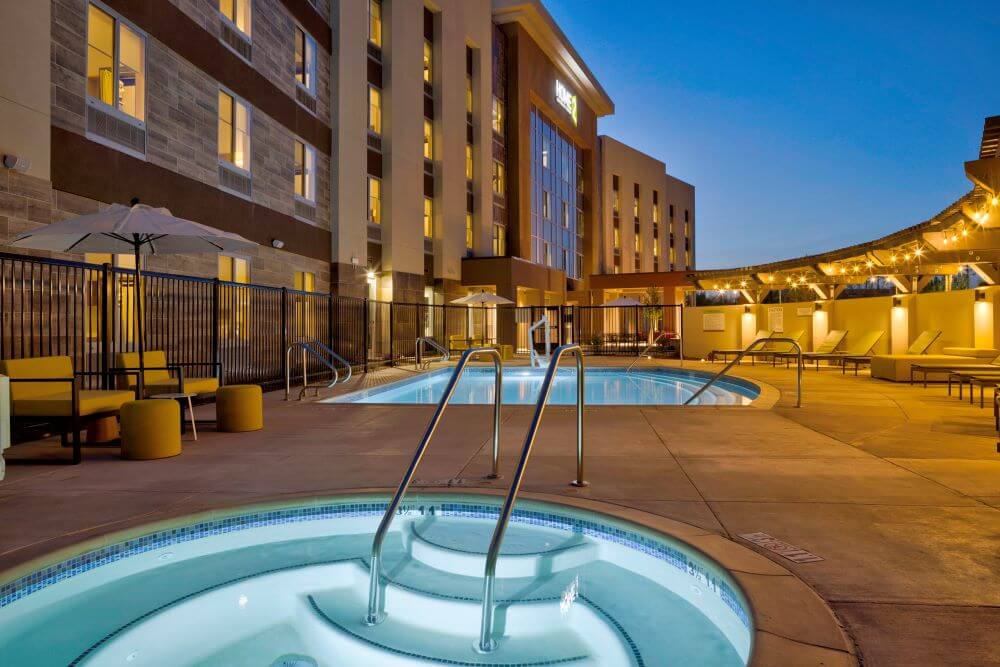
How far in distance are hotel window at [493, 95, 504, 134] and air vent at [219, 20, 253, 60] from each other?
1841 centimetres

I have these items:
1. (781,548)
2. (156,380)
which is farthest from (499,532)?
(156,380)

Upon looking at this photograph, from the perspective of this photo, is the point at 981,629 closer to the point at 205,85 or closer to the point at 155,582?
the point at 155,582

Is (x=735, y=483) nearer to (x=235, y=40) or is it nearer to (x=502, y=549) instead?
(x=502, y=549)

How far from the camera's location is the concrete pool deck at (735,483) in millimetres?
2734

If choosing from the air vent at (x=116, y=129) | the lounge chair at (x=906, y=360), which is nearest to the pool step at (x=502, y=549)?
the air vent at (x=116, y=129)

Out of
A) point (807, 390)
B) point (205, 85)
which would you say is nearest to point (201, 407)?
point (205, 85)

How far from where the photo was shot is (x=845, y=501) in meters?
4.31

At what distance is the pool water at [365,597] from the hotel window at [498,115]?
1200 inches

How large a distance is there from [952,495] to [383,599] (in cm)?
403

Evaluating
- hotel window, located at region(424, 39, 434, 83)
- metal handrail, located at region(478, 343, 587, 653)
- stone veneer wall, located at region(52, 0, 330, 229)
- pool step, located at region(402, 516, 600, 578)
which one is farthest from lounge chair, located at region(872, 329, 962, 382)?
hotel window, located at region(424, 39, 434, 83)

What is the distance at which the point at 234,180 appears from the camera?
14.6 metres

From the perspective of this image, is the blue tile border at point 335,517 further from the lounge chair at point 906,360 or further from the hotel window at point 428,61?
the hotel window at point 428,61

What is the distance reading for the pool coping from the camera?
2.17 metres

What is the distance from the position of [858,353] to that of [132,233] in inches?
664
